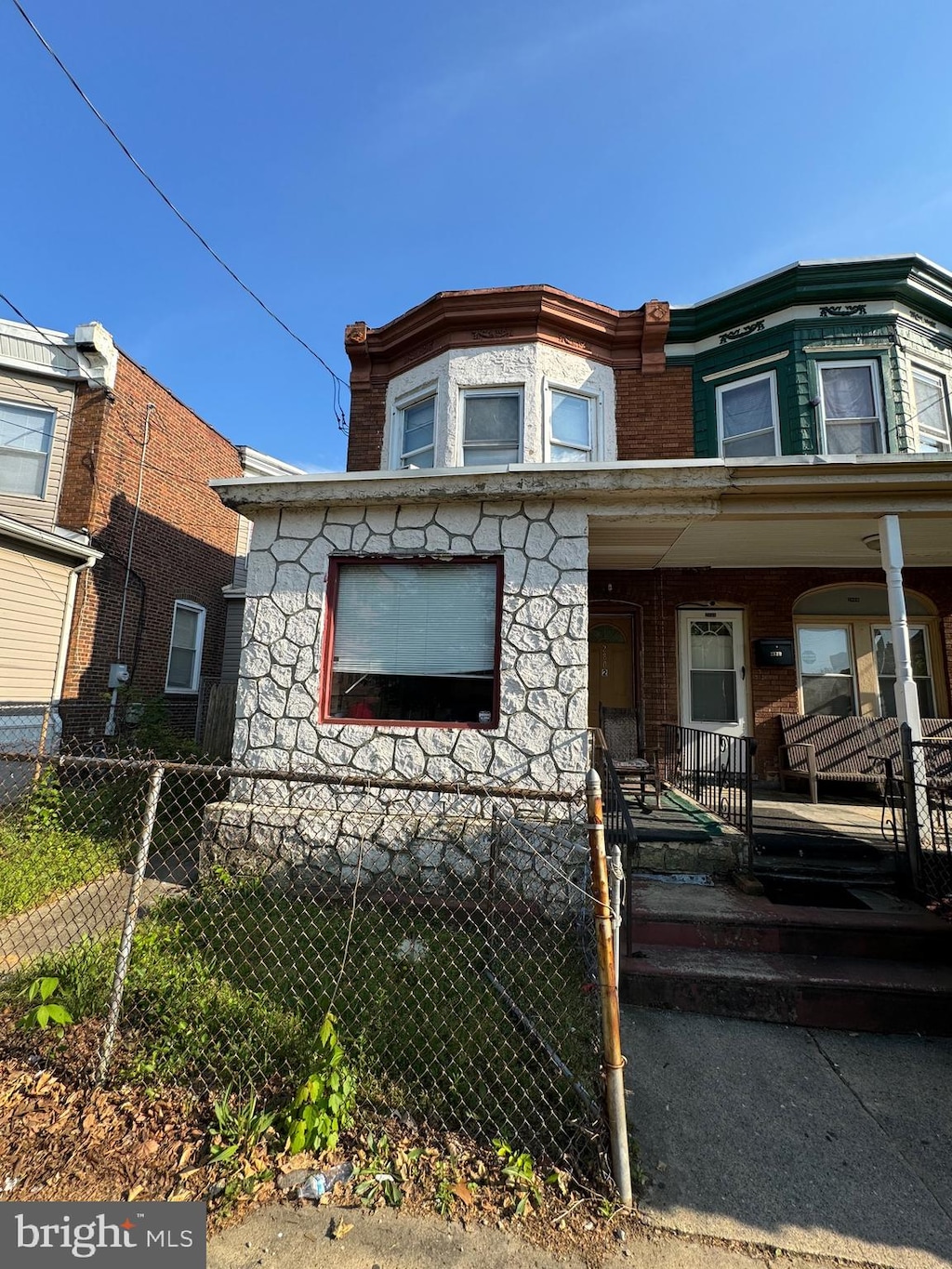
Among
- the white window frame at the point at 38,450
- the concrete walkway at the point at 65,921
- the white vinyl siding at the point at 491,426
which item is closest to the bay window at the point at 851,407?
the white vinyl siding at the point at 491,426

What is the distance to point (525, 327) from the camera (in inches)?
318

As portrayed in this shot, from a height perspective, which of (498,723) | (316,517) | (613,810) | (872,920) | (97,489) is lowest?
(872,920)

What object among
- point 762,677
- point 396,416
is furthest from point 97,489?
point 762,677

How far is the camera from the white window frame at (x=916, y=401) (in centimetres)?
770

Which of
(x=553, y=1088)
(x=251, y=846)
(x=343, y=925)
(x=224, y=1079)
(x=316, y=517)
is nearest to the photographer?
(x=553, y=1088)

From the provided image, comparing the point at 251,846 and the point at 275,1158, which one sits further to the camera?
the point at 251,846

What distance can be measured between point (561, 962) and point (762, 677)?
5566 mm

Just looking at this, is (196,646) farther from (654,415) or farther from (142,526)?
(654,415)

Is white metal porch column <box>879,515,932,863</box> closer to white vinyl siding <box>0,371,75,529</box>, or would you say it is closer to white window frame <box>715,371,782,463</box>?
white window frame <box>715,371,782,463</box>

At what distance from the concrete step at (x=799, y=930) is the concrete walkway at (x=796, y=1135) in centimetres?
53

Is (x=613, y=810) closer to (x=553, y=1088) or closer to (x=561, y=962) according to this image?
(x=561, y=962)

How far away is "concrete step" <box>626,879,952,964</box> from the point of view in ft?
12.4

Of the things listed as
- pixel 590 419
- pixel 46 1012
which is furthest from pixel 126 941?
pixel 590 419

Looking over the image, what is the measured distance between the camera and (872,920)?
3.89m
